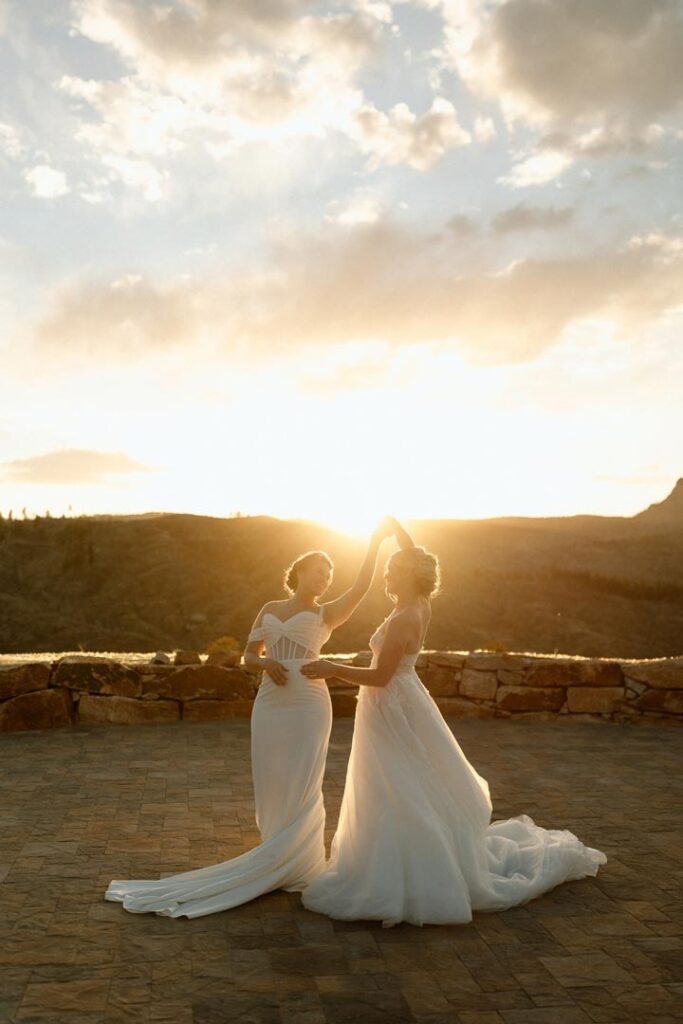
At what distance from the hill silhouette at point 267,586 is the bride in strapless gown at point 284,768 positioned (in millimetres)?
26524

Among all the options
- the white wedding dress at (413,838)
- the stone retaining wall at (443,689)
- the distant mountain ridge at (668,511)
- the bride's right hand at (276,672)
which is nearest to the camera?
the white wedding dress at (413,838)

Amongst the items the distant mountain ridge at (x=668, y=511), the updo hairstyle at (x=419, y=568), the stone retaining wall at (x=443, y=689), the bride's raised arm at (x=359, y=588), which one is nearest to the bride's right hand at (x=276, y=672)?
the bride's raised arm at (x=359, y=588)

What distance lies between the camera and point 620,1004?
425 centimetres

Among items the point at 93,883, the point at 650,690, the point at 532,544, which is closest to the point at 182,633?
the point at 532,544

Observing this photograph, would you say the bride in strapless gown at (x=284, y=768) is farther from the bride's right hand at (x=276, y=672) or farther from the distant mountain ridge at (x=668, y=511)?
the distant mountain ridge at (x=668, y=511)

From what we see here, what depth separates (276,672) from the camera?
18.7 ft

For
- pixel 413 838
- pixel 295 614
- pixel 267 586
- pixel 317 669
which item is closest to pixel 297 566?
pixel 295 614

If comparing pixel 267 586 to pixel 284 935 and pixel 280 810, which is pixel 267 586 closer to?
pixel 280 810

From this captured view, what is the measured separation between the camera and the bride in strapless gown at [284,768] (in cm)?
560

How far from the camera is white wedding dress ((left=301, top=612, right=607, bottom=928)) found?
208 inches

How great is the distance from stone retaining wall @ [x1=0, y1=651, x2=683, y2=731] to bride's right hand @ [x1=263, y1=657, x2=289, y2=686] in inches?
243

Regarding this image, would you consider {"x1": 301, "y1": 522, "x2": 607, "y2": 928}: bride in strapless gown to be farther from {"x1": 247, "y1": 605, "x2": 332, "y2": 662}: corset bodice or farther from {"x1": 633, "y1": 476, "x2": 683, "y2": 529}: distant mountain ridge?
{"x1": 633, "y1": 476, "x2": 683, "y2": 529}: distant mountain ridge

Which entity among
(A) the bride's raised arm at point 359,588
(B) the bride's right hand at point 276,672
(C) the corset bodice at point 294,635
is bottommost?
(B) the bride's right hand at point 276,672

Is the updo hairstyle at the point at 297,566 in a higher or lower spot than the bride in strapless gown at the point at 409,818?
higher
